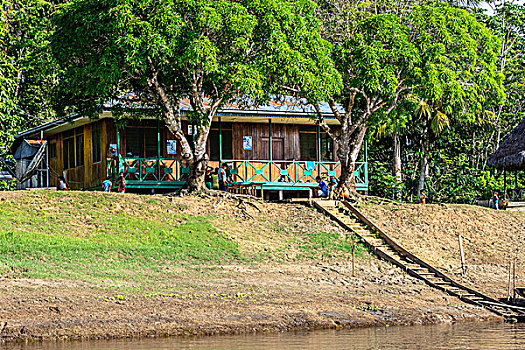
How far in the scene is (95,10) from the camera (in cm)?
2812

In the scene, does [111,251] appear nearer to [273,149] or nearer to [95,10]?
[95,10]

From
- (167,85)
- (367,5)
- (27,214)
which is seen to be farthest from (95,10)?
(367,5)

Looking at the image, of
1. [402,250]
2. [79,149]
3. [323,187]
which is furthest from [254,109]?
[402,250]

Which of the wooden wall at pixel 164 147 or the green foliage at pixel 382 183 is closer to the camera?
the wooden wall at pixel 164 147

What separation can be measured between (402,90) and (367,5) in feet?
13.6

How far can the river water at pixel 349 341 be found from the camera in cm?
1666

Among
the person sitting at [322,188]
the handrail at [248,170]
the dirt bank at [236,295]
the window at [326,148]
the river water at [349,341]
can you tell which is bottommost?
the river water at [349,341]

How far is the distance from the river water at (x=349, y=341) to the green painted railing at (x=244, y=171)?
15306 mm

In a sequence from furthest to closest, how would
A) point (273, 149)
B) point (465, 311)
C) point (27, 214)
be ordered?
point (273, 149) → point (27, 214) → point (465, 311)

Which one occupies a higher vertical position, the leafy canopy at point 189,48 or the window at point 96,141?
the leafy canopy at point 189,48

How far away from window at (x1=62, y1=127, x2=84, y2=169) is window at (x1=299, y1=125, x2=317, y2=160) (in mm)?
9537

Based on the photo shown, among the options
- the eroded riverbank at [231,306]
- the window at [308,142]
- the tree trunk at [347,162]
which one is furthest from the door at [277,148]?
the eroded riverbank at [231,306]

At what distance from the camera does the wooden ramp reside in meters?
22.3

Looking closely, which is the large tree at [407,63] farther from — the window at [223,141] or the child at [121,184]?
the child at [121,184]
